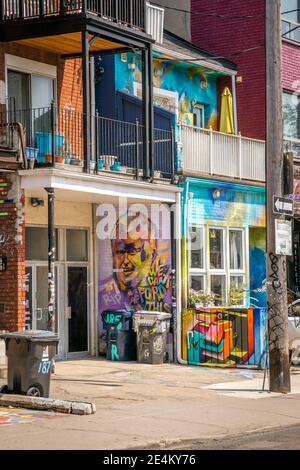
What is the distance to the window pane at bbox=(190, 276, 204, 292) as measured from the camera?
2127 centimetres

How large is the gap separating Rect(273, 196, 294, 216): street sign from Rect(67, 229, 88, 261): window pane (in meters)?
6.36

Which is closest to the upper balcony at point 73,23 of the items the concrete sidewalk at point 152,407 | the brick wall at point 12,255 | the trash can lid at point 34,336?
the brick wall at point 12,255

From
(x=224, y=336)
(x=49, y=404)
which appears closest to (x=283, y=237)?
(x=224, y=336)

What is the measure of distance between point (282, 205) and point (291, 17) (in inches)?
486

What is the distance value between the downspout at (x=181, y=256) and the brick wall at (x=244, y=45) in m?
4.62

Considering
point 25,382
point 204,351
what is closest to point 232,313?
point 204,351

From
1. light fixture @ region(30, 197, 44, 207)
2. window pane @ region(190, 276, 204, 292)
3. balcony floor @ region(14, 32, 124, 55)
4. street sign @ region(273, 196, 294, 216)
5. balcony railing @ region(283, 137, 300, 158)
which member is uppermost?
balcony floor @ region(14, 32, 124, 55)

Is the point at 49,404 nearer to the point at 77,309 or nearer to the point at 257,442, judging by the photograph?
the point at 257,442

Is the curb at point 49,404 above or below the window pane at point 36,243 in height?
below

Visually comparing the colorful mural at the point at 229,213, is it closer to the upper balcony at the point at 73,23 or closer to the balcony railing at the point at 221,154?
the balcony railing at the point at 221,154

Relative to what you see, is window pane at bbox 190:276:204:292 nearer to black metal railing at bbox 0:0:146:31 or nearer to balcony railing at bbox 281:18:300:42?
black metal railing at bbox 0:0:146:31

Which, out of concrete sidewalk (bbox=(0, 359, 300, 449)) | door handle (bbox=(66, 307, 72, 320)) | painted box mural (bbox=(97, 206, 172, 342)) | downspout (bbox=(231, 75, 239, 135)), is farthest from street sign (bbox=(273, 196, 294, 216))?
downspout (bbox=(231, 75, 239, 135))

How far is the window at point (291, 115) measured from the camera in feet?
84.5

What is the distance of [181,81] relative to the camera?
78.3ft
